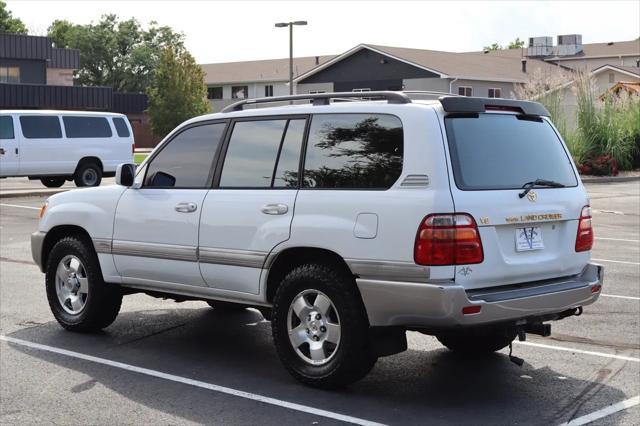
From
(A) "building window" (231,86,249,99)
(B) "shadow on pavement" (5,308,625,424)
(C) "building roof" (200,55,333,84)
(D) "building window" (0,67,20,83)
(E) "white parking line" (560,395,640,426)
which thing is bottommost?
(E) "white parking line" (560,395,640,426)

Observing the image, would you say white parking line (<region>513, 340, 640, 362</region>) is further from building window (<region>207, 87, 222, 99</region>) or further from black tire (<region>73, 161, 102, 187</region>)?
building window (<region>207, 87, 222, 99</region>)

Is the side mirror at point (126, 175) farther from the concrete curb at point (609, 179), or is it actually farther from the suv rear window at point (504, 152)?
the concrete curb at point (609, 179)

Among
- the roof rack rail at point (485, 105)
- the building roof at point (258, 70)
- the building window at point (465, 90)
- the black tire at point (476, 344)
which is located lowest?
the black tire at point (476, 344)

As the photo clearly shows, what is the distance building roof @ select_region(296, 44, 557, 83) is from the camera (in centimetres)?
5978

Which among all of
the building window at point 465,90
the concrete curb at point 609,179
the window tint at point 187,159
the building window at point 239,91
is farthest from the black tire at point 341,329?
the building window at point 239,91

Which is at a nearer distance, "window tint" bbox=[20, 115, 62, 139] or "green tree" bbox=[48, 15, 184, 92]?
"window tint" bbox=[20, 115, 62, 139]

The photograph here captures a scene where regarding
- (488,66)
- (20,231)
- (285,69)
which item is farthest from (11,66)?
(20,231)

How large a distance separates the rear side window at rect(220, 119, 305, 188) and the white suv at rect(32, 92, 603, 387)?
0.4 inches

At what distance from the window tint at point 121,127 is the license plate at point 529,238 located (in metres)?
22.2

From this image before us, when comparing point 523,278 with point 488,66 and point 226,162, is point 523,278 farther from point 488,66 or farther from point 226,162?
point 488,66

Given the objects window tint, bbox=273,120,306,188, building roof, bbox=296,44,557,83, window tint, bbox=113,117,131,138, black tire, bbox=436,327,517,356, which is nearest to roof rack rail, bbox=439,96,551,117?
window tint, bbox=273,120,306,188

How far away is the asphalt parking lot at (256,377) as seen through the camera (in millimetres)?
5855

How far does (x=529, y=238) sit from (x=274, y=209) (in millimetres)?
1757

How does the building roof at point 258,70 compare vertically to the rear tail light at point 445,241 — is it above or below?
above
